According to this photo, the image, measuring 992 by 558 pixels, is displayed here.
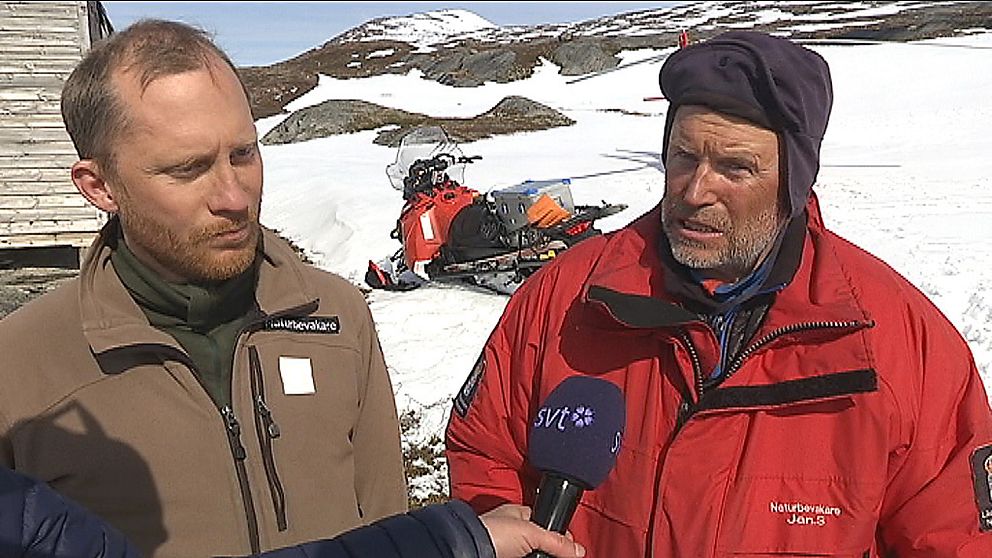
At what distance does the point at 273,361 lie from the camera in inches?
72.9

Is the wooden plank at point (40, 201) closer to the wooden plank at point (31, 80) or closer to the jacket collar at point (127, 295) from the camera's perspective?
the wooden plank at point (31, 80)

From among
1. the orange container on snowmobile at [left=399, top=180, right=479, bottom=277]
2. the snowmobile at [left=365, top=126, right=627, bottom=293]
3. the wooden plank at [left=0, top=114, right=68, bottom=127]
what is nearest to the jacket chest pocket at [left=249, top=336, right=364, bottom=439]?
the snowmobile at [left=365, top=126, right=627, bottom=293]

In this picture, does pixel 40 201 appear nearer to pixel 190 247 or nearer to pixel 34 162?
pixel 34 162

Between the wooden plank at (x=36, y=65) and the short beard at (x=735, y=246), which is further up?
the wooden plank at (x=36, y=65)

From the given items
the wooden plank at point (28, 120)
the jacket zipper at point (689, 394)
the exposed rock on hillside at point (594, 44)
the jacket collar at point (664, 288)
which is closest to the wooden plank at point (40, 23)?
the wooden plank at point (28, 120)

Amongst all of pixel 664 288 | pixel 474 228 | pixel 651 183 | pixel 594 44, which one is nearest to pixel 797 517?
pixel 664 288

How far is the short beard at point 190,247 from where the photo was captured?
1.69 metres

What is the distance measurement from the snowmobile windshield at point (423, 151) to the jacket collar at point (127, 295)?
268 inches

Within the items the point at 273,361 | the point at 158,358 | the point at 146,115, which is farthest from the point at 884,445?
the point at 146,115

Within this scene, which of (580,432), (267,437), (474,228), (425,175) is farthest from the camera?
(425,175)

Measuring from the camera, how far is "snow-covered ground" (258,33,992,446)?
21.6 feet

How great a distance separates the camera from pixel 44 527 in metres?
1.17

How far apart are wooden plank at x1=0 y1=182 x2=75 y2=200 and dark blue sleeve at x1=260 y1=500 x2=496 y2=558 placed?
960cm

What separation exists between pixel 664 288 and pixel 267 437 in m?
0.91
